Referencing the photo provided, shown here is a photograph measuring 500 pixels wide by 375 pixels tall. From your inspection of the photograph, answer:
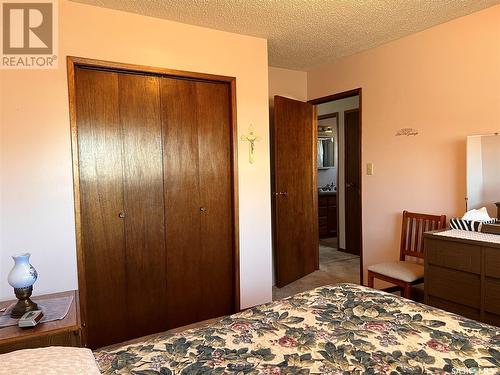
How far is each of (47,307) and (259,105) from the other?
2228mm

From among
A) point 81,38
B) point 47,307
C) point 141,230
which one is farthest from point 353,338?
point 81,38

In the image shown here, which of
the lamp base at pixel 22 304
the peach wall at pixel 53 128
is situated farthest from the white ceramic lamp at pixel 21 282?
the peach wall at pixel 53 128

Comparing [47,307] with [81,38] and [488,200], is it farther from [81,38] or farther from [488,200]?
[488,200]

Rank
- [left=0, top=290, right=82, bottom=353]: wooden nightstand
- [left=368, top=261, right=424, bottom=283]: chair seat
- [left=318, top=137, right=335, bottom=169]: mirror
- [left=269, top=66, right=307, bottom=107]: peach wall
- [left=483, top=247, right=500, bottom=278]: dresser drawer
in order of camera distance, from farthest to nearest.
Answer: [left=318, top=137, right=335, bottom=169]: mirror → [left=269, top=66, right=307, bottom=107]: peach wall → [left=368, top=261, right=424, bottom=283]: chair seat → [left=483, top=247, right=500, bottom=278]: dresser drawer → [left=0, top=290, right=82, bottom=353]: wooden nightstand

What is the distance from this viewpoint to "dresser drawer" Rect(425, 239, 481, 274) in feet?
7.38

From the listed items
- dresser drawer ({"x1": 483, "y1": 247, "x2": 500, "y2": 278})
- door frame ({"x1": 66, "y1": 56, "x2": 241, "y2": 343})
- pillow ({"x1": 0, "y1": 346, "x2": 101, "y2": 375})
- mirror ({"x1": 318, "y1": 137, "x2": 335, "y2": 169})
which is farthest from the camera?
mirror ({"x1": 318, "y1": 137, "x2": 335, "y2": 169})

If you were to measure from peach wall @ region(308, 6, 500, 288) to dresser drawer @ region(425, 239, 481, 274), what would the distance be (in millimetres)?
575

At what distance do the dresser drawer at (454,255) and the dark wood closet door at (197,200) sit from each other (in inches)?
62.4

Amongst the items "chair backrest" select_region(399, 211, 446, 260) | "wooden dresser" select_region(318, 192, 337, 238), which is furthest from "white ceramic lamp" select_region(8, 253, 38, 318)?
"wooden dresser" select_region(318, 192, 337, 238)

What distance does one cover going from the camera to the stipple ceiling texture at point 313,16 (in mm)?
2469

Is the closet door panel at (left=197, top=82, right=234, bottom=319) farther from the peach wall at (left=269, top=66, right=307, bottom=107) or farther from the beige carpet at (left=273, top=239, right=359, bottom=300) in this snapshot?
the peach wall at (left=269, top=66, right=307, bottom=107)

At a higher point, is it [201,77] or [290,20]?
[290,20]

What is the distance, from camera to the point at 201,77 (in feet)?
9.46

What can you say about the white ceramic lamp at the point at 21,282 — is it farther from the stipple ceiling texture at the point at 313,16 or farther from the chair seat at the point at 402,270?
the chair seat at the point at 402,270
